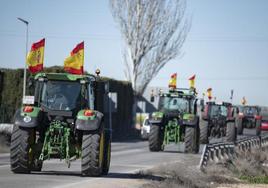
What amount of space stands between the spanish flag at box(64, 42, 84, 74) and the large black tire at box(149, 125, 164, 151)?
13.4 m

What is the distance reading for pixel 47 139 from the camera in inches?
678

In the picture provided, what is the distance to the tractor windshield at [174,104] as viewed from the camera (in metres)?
32.9

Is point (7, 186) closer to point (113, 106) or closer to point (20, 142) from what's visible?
point (20, 142)

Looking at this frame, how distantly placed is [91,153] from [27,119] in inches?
67.3

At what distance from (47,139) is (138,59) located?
40.9 m

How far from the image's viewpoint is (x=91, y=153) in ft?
54.6

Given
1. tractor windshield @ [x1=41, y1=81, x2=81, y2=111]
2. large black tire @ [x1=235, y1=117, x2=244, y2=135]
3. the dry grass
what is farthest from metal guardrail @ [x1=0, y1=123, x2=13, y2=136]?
large black tire @ [x1=235, y1=117, x2=244, y2=135]

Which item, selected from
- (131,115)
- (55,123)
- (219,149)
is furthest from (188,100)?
(131,115)

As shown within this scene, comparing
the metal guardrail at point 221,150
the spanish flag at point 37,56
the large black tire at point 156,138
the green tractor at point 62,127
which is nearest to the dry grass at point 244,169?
the metal guardrail at point 221,150

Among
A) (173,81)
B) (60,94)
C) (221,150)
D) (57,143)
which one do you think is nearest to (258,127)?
(173,81)

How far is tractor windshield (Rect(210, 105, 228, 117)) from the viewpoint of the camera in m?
44.9

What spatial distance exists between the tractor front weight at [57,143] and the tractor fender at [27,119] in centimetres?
53

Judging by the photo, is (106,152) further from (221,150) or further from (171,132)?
(171,132)

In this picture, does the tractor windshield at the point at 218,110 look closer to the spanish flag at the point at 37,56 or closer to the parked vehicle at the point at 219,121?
the parked vehicle at the point at 219,121
